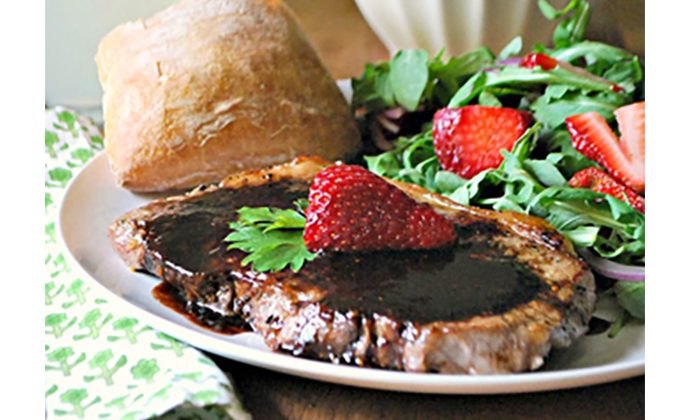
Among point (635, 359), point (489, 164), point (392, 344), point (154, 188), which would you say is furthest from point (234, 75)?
point (635, 359)

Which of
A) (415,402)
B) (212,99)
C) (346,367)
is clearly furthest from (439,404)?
(212,99)

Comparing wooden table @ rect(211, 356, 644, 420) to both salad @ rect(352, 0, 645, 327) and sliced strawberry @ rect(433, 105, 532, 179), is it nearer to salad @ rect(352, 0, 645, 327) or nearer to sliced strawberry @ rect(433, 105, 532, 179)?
salad @ rect(352, 0, 645, 327)

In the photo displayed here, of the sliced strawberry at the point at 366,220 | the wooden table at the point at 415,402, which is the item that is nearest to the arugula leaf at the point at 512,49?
the sliced strawberry at the point at 366,220

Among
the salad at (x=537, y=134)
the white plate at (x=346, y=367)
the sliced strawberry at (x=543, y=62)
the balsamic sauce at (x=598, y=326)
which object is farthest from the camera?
the sliced strawberry at (x=543, y=62)

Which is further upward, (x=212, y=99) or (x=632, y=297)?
(x=212, y=99)

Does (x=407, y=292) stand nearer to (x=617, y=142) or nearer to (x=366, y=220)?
(x=366, y=220)

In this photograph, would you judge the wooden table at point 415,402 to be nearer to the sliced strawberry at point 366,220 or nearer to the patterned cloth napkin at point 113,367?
the patterned cloth napkin at point 113,367

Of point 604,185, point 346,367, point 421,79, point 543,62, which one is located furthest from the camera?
point 421,79

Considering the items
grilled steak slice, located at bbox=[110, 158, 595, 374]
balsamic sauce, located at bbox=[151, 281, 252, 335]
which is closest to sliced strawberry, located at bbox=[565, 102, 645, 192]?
grilled steak slice, located at bbox=[110, 158, 595, 374]
